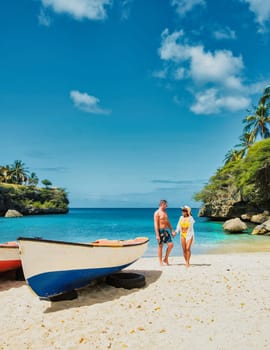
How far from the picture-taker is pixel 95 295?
656 cm

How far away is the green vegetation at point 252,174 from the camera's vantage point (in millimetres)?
26781

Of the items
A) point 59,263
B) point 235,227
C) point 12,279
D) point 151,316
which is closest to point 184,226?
point 151,316

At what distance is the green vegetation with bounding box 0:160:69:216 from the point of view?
69.5 metres

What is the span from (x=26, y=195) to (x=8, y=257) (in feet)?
240

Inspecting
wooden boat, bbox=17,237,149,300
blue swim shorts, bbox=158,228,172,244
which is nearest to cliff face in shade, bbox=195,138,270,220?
blue swim shorts, bbox=158,228,172,244

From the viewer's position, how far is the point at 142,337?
444 cm

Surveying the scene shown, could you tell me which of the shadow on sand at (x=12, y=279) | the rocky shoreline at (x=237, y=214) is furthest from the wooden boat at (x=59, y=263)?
the rocky shoreline at (x=237, y=214)

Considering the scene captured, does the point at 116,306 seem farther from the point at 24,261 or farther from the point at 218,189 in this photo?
the point at 218,189

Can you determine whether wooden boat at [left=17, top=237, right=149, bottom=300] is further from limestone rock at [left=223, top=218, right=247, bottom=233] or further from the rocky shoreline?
the rocky shoreline

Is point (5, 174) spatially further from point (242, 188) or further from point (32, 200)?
point (242, 188)

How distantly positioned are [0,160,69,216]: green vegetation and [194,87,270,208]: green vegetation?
166 feet

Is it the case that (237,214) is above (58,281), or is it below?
below

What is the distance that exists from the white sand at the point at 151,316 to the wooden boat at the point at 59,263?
1.46ft

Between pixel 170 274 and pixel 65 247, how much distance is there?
3.58 meters
